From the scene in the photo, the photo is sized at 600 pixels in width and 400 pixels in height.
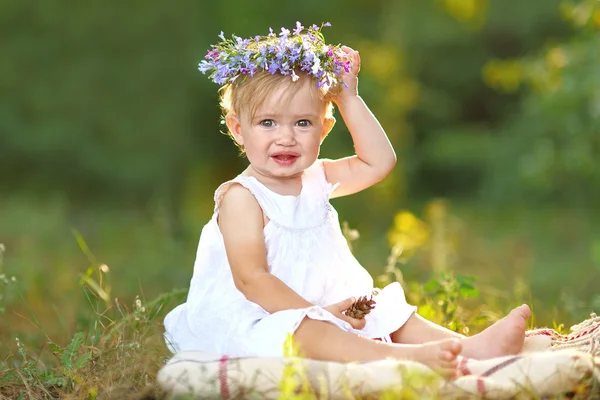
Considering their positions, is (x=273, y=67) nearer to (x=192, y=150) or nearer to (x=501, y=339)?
(x=501, y=339)

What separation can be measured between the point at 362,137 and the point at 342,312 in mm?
600

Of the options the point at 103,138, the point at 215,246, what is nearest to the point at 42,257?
the point at 215,246

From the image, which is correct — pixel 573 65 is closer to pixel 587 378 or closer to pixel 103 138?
pixel 587 378

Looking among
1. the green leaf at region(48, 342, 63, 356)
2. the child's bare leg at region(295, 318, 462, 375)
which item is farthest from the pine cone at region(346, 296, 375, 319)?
the green leaf at region(48, 342, 63, 356)

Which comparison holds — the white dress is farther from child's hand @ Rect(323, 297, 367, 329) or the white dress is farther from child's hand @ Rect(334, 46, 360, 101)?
child's hand @ Rect(334, 46, 360, 101)

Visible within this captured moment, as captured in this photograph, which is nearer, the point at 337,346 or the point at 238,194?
the point at 337,346

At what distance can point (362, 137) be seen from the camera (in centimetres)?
285

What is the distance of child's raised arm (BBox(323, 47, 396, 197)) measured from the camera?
2.84 m

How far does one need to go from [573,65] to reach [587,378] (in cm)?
472

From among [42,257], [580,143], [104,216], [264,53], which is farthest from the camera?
[104,216]

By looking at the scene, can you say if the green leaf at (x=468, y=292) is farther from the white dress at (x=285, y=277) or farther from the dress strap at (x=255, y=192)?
the dress strap at (x=255, y=192)

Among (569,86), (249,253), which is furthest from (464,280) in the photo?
(569,86)

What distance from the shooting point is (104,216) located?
1105cm

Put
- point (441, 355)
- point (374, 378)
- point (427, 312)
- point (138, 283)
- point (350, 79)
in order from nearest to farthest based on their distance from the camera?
point (374, 378) → point (441, 355) → point (350, 79) → point (427, 312) → point (138, 283)
